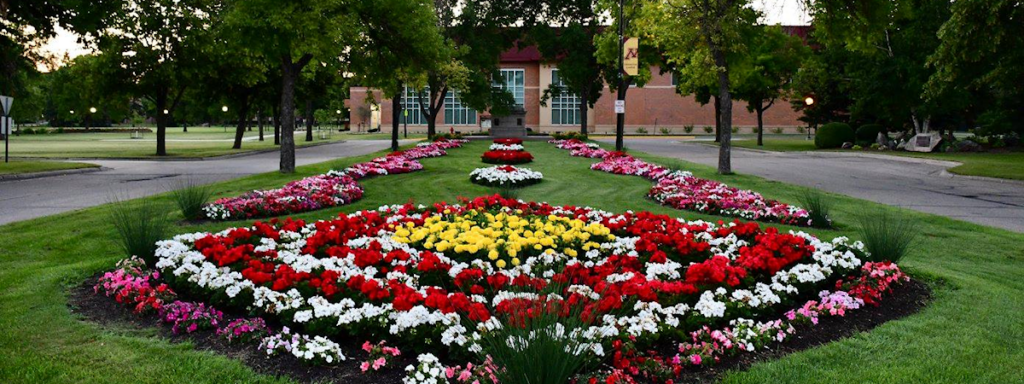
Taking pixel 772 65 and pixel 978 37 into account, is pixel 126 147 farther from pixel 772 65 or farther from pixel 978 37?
pixel 978 37

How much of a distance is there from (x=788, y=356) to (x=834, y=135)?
3999 cm

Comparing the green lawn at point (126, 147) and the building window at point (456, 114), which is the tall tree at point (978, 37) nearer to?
the green lawn at point (126, 147)

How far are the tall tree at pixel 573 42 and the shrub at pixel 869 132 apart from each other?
15.4m

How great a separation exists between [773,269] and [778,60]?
4112 centimetres

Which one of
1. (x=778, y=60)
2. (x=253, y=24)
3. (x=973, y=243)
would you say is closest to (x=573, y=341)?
(x=973, y=243)

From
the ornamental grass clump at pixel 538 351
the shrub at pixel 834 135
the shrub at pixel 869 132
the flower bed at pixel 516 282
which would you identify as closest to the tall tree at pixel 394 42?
the flower bed at pixel 516 282

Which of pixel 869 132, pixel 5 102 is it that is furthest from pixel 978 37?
pixel 5 102

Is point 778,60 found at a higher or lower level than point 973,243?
higher

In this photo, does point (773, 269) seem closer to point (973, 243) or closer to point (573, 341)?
point (573, 341)

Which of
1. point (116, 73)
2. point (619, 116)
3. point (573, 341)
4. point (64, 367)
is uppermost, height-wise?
point (116, 73)

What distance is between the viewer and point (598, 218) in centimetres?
906

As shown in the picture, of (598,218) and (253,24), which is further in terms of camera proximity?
(253,24)

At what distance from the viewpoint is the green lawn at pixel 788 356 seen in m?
4.28

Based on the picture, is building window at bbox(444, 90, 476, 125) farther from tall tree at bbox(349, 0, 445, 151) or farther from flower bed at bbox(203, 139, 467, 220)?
flower bed at bbox(203, 139, 467, 220)
